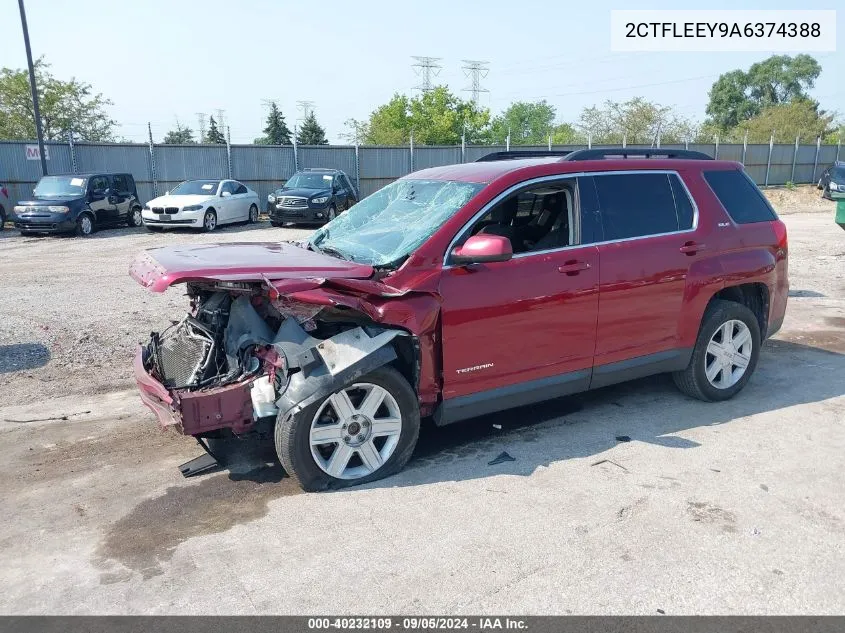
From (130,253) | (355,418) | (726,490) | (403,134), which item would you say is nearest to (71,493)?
(355,418)

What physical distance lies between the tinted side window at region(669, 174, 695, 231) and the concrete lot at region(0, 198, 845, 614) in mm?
1478

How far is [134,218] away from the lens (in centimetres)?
2036

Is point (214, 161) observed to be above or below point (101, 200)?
above

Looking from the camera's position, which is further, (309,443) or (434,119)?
(434,119)

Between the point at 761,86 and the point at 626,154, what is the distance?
319ft

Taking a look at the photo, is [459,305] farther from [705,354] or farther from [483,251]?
[705,354]

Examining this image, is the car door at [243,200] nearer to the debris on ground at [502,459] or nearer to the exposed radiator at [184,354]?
the exposed radiator at [184,354]

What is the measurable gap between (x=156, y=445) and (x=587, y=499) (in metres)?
3.00

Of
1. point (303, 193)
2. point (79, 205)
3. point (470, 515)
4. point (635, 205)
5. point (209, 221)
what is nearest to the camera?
point (470, 515)

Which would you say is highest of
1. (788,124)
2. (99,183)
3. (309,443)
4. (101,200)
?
(788,124)

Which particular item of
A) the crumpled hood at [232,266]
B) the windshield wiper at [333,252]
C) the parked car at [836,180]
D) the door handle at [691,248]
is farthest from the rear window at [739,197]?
the parked car at [836,180]

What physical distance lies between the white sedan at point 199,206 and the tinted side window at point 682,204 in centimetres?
1584

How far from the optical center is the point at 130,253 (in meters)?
14.7

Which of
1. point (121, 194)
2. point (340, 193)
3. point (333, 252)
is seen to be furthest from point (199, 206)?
point (333, 252)
